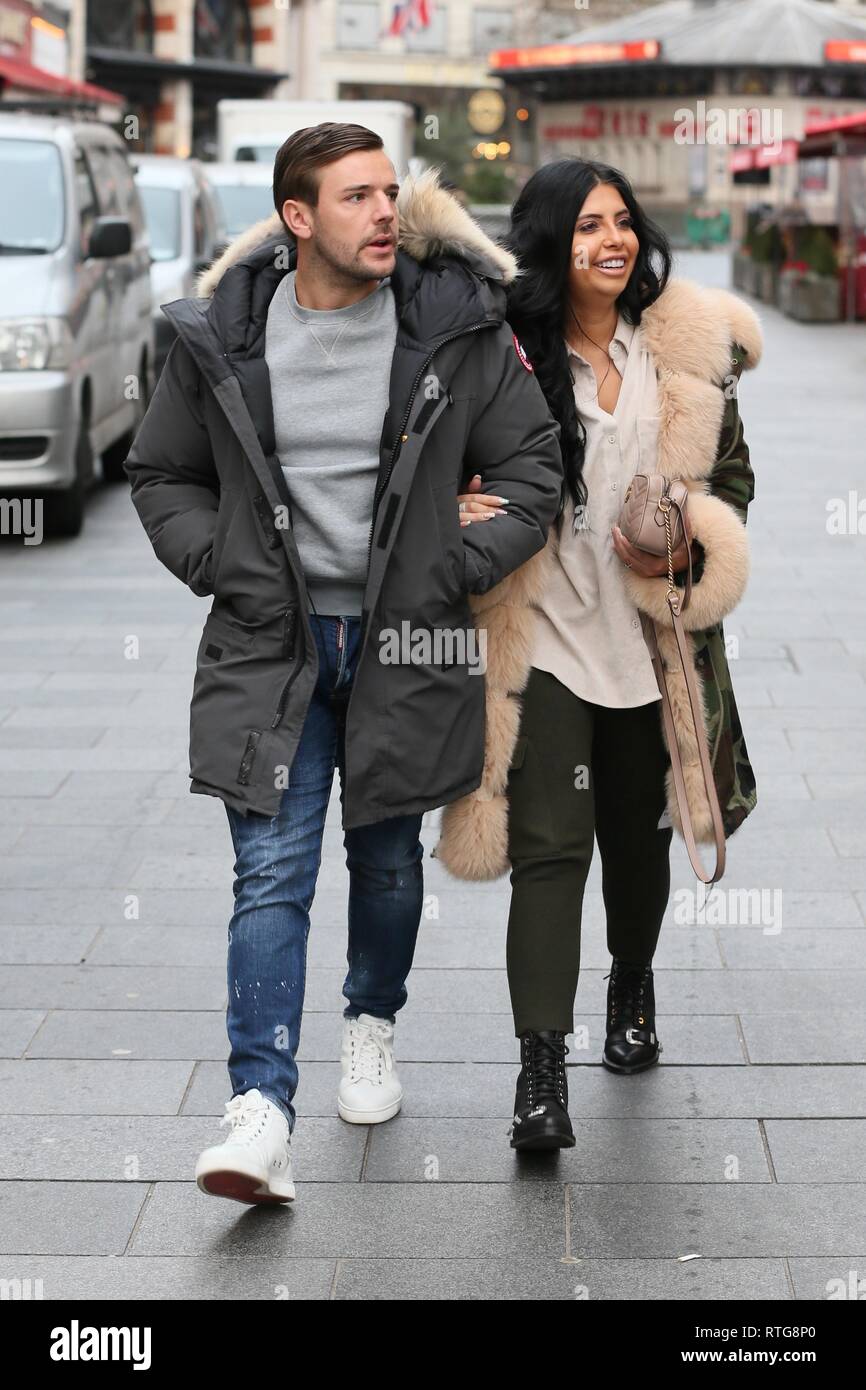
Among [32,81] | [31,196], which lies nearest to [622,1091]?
[31,196]

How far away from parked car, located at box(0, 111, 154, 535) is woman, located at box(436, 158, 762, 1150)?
272 inches

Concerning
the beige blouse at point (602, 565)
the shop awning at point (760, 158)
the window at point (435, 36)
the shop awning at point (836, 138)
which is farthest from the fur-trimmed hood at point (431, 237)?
the window at point (435, 36)

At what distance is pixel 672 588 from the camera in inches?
142

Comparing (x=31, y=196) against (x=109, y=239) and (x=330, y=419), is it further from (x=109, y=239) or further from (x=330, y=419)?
(x=330, y=419)

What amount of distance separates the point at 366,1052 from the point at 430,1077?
24 cm

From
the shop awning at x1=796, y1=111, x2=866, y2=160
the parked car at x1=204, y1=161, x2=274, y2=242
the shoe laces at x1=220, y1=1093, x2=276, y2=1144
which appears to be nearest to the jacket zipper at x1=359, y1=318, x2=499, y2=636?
the shoe laces at x1=220, y1=1093, x2=276, y2=1144

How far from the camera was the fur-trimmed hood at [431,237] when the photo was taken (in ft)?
11.2

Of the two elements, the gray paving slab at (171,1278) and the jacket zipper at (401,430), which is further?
the jacket zipper at (401,430)

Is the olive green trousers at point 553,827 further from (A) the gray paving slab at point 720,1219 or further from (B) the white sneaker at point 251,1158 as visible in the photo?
(B) the white sneaker at point 251,1158

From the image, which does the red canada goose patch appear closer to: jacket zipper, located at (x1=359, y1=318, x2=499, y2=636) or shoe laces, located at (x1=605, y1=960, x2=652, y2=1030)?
jacket zipper, located at (x1=359, y1=318, x2=499, y2=636)

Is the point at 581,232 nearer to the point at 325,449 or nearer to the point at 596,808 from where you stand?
the point at 325,449

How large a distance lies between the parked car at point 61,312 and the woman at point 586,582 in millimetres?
Answer: 6913

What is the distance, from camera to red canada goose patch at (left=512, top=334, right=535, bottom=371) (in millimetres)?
3469
